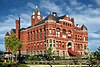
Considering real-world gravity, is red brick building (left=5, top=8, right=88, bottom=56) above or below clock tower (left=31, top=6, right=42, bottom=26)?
below

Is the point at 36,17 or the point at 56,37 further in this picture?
the point at 36,17

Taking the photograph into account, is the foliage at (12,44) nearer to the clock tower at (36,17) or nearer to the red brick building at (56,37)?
the red brick building at (56,37)

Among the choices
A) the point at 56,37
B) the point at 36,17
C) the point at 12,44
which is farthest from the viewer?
the point at 36,17

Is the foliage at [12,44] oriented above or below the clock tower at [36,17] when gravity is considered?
below

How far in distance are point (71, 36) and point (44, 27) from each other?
38.0 ft

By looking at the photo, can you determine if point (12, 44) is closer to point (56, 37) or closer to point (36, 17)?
point (56, 37)

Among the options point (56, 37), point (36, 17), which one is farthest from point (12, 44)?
point (36, 17)

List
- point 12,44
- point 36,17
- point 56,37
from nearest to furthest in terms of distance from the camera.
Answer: point 12,44, point 56,37, point 36,17

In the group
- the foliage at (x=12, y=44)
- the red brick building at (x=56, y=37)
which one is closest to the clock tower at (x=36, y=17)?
the red brick building at (x=56, y=37)

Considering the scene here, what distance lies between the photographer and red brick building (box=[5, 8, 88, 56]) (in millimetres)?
63312

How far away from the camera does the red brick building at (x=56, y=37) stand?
6331 cm

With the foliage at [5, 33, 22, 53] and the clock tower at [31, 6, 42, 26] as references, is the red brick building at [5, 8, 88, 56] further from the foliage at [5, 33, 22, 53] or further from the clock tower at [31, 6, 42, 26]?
the foliage at [5, 33, 22, 53]

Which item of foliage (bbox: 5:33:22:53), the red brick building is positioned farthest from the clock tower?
foliage (bbox: 5:33:22:53)

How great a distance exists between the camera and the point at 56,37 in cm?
6475
